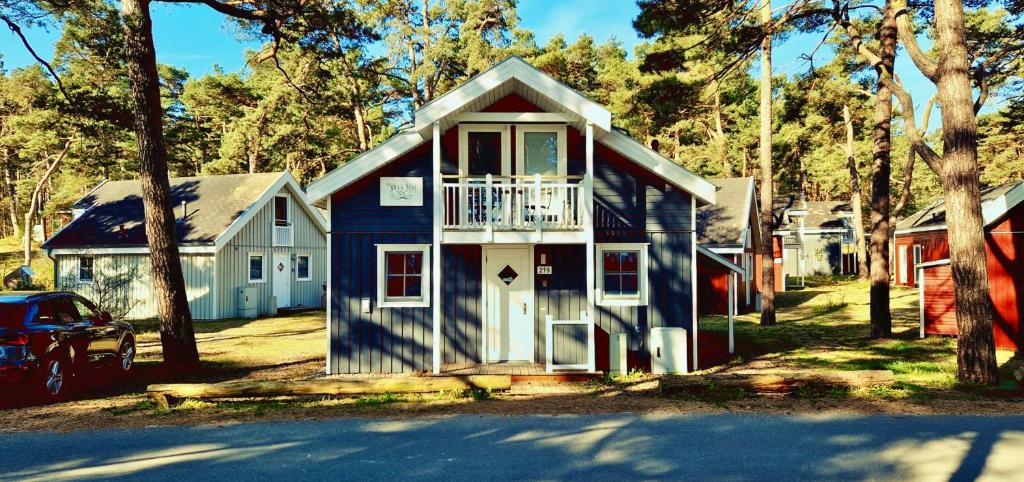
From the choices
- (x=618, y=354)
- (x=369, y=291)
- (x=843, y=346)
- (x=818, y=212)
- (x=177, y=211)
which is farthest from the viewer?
(x=818, y=212)

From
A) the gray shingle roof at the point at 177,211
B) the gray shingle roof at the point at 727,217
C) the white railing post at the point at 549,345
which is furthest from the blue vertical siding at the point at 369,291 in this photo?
the gray shingle roof at the point at 727,217

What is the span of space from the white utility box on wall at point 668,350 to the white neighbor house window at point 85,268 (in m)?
24.3

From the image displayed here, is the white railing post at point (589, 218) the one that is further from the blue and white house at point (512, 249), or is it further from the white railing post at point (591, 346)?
the white railing post at point (591, 346)

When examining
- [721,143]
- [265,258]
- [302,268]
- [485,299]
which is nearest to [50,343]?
[485,299]

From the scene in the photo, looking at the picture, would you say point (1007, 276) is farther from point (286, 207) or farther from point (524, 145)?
point (286, 207)

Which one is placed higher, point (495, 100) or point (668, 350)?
point (495, 100)

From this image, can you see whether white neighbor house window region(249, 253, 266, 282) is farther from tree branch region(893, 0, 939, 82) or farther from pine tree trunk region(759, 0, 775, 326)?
tree branch region(893, 0, 939, 82)

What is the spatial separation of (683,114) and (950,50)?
35530mm

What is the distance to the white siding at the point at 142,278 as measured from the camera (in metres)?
25.2

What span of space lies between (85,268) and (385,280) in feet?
66.1

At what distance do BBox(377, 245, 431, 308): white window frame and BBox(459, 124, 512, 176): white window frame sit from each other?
187cm

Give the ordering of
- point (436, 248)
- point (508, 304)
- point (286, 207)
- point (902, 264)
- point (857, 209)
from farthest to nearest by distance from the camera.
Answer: point (857, 209)
point (902, 264)
point (286, 207)
point (508, 304)
point (436, 248)

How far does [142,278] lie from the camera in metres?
26.1

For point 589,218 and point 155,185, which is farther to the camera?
point 155,185
